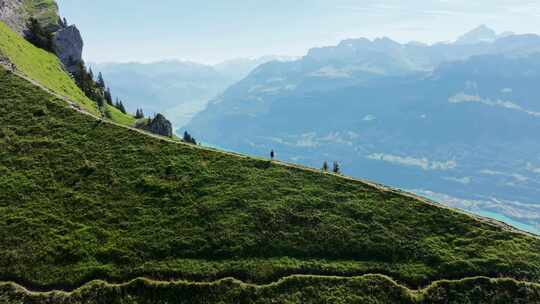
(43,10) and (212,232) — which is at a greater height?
(43,10)

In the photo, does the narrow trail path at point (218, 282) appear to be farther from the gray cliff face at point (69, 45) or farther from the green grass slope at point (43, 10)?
the green grass slope at point (43, 10)

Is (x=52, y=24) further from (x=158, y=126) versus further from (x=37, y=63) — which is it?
(x=158, y=126)

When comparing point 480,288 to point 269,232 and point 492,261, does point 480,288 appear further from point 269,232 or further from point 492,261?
point 269,232

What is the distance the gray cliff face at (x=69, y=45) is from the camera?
162750 millimetres

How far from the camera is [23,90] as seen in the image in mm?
63969

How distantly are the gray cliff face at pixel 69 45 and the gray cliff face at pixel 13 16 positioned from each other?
16867 mm

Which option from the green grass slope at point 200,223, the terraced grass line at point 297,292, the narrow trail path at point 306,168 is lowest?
the terraced grass line at point 297,292

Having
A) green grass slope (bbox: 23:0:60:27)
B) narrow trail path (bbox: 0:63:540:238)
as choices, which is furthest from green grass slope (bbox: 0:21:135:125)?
green grass slope (bbox: 23:0:60:27)

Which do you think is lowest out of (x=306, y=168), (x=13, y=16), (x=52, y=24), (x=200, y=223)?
(x=200, y=223)

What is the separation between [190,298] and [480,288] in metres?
28.9

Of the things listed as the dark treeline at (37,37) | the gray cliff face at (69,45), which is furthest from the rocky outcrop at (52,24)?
the dark treeline at (37,37)

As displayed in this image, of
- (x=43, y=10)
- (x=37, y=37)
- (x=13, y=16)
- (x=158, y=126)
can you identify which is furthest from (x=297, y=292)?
(x=43, y=10)

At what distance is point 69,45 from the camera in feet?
590

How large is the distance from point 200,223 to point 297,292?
13.6 metres
